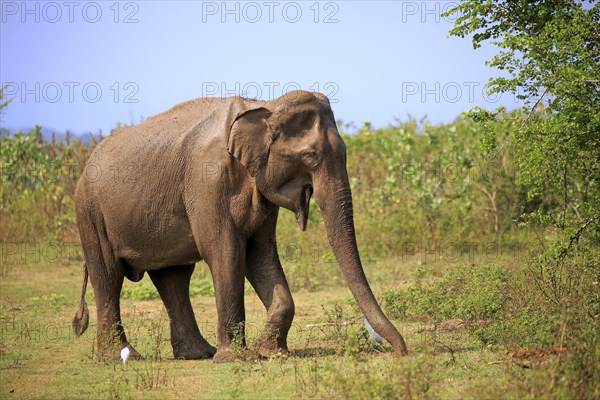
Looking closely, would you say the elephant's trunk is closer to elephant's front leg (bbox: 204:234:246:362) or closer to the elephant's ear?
the elephant's ear

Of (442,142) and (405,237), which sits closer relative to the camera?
(405,237)

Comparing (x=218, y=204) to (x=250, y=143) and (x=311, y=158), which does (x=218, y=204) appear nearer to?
(x=250, y=143)

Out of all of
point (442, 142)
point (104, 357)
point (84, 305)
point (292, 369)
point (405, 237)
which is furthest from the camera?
point (442, 142)

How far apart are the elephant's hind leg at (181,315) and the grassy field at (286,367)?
0.85ft

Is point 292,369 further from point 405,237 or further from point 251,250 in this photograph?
point 405,237

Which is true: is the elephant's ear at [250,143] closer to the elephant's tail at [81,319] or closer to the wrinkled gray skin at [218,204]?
the wrinkled gray skin at [218,204]

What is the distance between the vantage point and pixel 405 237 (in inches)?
736

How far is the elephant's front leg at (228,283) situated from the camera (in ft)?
32.2

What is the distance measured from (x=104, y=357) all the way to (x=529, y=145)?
5.36 meters

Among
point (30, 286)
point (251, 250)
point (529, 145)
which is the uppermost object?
point (529, 145)

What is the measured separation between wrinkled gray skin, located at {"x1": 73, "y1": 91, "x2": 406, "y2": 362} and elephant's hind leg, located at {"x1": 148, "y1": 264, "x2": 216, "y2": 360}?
0.01 metres

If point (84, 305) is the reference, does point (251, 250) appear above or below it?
above

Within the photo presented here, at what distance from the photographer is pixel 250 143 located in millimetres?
9734

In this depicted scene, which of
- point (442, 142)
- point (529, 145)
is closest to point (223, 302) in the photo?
point (529, 145)
